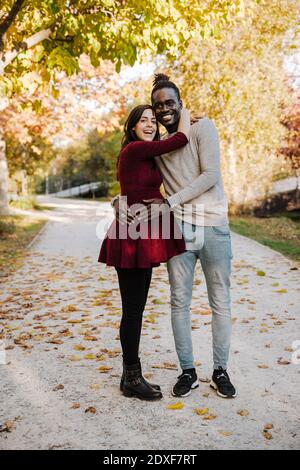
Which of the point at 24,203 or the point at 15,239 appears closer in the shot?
the point at 15,239

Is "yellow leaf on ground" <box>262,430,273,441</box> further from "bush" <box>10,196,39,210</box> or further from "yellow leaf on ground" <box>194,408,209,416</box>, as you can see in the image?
"bush" <box>10,196,39,210</box>

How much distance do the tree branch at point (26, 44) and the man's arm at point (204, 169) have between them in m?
4.22

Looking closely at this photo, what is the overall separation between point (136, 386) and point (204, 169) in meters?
1.68

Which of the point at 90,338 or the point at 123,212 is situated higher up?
the point at 123,212

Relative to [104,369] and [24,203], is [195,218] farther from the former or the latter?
[24,203]

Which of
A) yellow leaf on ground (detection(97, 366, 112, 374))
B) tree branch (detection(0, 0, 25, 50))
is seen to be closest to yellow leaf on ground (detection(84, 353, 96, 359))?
yellow leaf on ground (detection(97, 366, 112, 374))

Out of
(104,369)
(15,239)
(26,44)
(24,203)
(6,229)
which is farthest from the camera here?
(24,203)

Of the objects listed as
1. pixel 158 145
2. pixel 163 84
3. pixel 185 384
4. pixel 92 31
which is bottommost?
pixel 185 384

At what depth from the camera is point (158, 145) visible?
3436 millimetres

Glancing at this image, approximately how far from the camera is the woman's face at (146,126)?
3590mm

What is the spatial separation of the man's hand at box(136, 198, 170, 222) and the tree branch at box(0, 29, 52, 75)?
418 cm

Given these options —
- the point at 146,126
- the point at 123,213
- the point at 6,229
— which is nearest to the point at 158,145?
the point at 146,126
